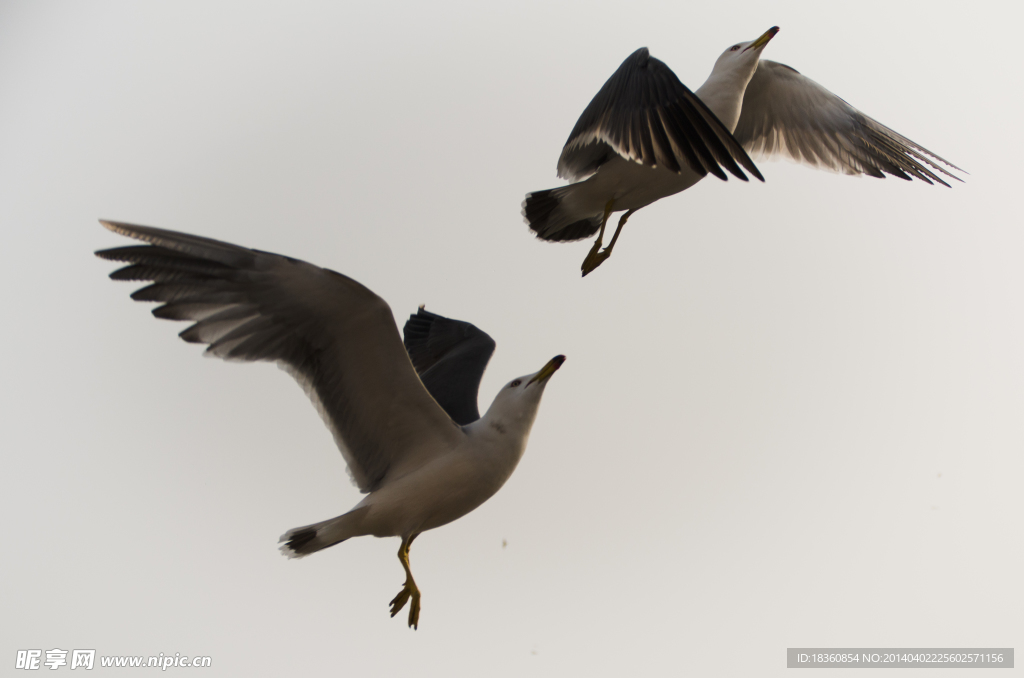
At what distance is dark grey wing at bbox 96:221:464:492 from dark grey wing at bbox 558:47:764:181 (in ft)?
4.12

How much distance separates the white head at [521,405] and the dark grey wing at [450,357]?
701 mm

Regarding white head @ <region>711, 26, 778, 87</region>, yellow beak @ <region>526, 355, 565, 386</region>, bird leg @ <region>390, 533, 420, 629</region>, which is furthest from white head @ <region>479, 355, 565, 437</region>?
white head @ <region>711, 26, 778, 87</region>

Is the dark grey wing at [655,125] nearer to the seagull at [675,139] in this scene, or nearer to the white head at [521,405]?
the seagull at [675,139]

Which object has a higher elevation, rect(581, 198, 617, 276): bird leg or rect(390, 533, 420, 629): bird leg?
rect(581, 198, 617, 276): bird leg

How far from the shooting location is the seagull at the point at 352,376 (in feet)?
10.2

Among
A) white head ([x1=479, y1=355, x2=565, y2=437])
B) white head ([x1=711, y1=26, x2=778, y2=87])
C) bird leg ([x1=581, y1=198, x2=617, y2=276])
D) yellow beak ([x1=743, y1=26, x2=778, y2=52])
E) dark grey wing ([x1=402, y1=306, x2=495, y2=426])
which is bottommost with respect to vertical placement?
white head ([x1=479, y1=355, x2=565, y2=437])

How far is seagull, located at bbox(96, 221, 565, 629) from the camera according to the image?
3.10 m

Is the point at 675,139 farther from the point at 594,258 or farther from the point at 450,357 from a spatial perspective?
the point at 450,357

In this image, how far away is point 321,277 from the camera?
10.2 ft

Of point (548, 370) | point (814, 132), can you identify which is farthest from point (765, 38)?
point (548, 370)

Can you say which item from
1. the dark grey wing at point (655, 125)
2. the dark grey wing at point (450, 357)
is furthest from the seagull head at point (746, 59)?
the dark grey wing at point (450, 357)

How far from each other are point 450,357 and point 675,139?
2.14 m

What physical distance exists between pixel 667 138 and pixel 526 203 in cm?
138

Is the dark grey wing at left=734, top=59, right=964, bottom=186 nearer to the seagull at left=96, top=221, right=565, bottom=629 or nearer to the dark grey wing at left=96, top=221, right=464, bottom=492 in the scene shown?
the seagull at left=96, top=221, right=565, bottom=629
